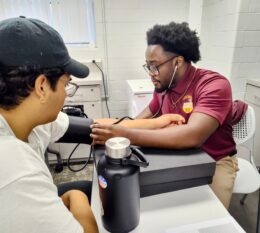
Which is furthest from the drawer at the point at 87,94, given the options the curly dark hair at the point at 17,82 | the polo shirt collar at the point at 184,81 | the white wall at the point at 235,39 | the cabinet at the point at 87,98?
the curly dark hair at the point at 17,82

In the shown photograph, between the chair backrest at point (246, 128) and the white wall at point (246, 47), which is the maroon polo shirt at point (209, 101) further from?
the white wall at point (246, 47)

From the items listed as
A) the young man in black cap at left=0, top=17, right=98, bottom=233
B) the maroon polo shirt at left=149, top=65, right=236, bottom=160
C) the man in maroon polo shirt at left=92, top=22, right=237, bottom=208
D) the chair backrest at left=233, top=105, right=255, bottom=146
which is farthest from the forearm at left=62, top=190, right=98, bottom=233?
the chair backrest at left=233, top=105, right=255, bottom=146

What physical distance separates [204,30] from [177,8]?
1.46 ft

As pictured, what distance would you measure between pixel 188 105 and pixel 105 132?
1.50 ft

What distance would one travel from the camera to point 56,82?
1.86ft

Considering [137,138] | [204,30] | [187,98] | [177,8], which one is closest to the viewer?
[137,138]

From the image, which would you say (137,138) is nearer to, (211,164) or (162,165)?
(162,165)

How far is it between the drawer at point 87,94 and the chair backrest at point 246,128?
1.24 meters

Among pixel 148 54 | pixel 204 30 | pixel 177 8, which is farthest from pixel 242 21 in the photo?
pixel 148 54

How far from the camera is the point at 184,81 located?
1.11m

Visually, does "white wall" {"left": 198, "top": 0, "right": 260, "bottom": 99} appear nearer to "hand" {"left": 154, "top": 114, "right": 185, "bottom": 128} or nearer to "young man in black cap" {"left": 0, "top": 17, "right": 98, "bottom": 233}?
"hand" {"left": 154, "top": 114, "right": 185, "bottom": 128}

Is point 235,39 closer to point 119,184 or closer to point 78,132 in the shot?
point 78,132

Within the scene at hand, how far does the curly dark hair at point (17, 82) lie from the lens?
506 mm

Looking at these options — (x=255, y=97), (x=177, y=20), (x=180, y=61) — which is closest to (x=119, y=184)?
(x=180, y=61)
